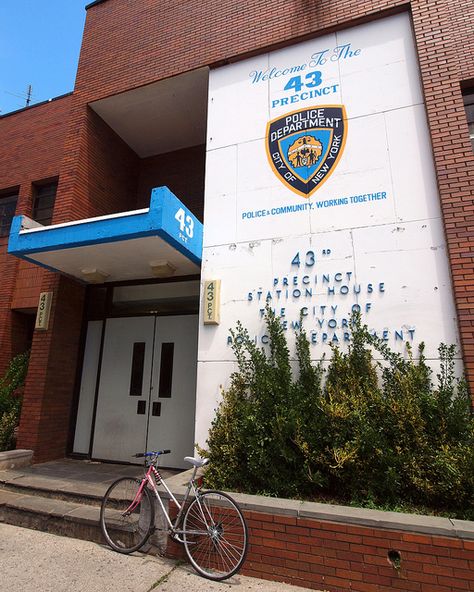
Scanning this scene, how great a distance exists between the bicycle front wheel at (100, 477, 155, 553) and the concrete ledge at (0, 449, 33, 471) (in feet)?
8.98

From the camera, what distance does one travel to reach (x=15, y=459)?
6332mm

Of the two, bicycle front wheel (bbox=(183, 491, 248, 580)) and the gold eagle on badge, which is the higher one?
the gold eagle on badge

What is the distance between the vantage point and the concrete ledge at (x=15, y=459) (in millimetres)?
6172

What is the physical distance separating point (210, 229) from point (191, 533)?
434 centimetres

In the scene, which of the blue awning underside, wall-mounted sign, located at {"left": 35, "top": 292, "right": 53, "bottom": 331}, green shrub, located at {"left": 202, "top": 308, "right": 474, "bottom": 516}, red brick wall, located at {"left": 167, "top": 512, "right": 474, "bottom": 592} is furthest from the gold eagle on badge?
wall-mounted sign, located at {"left": 35, "top": 292, "right": 53, "bottom": 331}

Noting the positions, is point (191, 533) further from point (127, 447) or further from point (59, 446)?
point (59, 446)

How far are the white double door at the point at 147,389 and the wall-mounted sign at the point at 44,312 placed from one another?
1.17m

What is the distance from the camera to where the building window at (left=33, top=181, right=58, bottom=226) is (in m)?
9.52

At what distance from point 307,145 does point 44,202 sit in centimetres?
705

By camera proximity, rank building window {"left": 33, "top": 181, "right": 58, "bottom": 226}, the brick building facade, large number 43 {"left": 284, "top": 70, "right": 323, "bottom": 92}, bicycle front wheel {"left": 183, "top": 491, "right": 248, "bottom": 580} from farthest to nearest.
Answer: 1. building window {"left": 33, "top": 181, "right": 58, "bottom": 226}
2. large number 43 {"left": 284, "top": 70, "right": 323, "bottom": 92}
3. the brick building facade
4. bicycle front wheel {"left": 183, "top": 491, "right": 248, "bottom": 580}

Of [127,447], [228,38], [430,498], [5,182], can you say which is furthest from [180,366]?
[5,182]

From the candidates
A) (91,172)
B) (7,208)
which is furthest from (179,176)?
(7,208)

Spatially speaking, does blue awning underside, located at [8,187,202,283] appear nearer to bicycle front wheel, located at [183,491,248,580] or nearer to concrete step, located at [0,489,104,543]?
bicycle front wheel, located at [183,491,248,580]

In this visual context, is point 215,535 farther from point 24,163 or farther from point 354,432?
point 24,163
